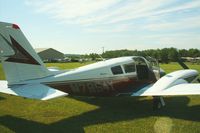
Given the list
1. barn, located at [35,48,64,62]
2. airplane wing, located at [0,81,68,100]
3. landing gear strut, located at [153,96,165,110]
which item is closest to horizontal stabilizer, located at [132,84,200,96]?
landing gear strut, located at [153,96,165,110]

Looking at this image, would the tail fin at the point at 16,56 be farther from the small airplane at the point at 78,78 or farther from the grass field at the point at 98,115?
the grass field at the point at 98,115

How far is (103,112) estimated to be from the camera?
11.6 meters

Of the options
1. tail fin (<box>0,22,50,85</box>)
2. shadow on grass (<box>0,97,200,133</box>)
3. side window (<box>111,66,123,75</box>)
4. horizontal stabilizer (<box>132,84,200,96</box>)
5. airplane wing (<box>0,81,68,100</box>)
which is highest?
tail fin (<box>0,22,50,85</box>)

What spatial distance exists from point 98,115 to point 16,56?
4148 millimetres

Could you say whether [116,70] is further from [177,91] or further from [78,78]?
[177,91]

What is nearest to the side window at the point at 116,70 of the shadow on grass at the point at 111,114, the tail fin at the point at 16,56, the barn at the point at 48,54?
the shadow on grass at the point at 111,114

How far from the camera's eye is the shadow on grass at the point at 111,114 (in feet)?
30.4

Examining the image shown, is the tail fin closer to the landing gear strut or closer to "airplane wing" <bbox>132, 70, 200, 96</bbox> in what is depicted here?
"airplane wing" <bbox>132, 70, 200, 96</bbox>

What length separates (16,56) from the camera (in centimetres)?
1000

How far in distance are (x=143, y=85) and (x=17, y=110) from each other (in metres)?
6.16

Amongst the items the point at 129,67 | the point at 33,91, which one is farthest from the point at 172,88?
the point at 33,91

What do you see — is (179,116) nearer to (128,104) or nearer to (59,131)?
(128,104)

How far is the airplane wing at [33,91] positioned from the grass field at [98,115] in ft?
4.04

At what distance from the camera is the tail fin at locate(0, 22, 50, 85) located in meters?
9.73
